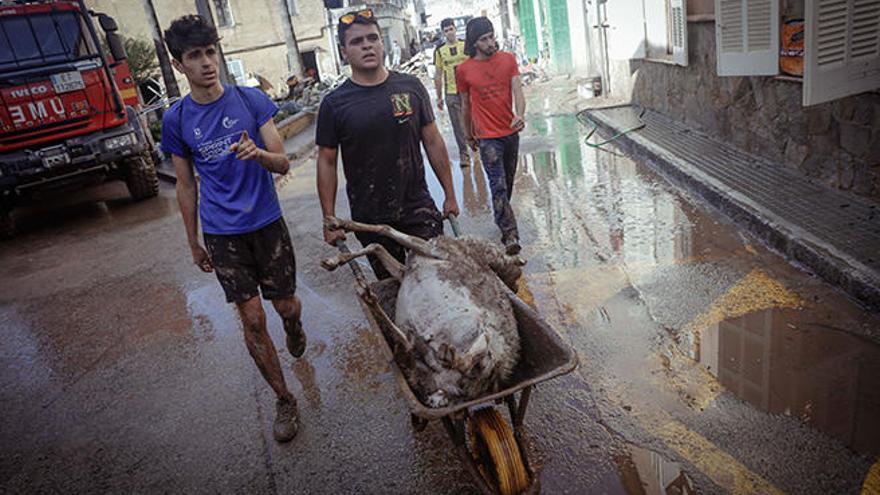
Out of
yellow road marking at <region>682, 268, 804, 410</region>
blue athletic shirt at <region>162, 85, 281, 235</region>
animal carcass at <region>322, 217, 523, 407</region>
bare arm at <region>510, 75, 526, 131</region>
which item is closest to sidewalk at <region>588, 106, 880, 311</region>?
yellow road marking at <region>682, 268, 804, 410</region>

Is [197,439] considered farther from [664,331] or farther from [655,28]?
[655,28]

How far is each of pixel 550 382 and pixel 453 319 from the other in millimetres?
1110

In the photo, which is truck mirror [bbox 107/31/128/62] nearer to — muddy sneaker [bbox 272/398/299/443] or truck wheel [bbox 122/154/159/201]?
truck wheel [bbox 122/154/159/201]

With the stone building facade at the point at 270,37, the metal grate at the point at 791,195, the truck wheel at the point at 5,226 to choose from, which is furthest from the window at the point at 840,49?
the stone building facade at the point at 270,37

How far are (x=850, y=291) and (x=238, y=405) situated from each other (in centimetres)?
Result: 405

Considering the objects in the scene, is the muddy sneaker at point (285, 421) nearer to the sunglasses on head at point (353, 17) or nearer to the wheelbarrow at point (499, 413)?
the wheelbarrow at point (499, 413)

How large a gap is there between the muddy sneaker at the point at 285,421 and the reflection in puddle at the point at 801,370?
2.41 m

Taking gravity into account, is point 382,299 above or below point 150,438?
above

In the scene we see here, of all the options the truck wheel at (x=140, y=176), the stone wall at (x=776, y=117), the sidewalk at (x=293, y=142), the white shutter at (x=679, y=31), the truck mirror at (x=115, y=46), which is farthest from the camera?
the sidewalk at (x=293, y=142)

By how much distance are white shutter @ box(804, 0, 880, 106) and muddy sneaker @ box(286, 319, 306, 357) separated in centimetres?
412

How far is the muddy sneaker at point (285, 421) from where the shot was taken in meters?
3.23

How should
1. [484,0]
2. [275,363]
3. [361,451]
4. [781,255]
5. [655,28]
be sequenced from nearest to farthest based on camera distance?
[361,451] < [275,363] < [781,255] < [655,28] < [484,0]

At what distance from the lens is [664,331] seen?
3.75 metres

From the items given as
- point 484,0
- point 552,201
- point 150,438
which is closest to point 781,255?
point 552,201
